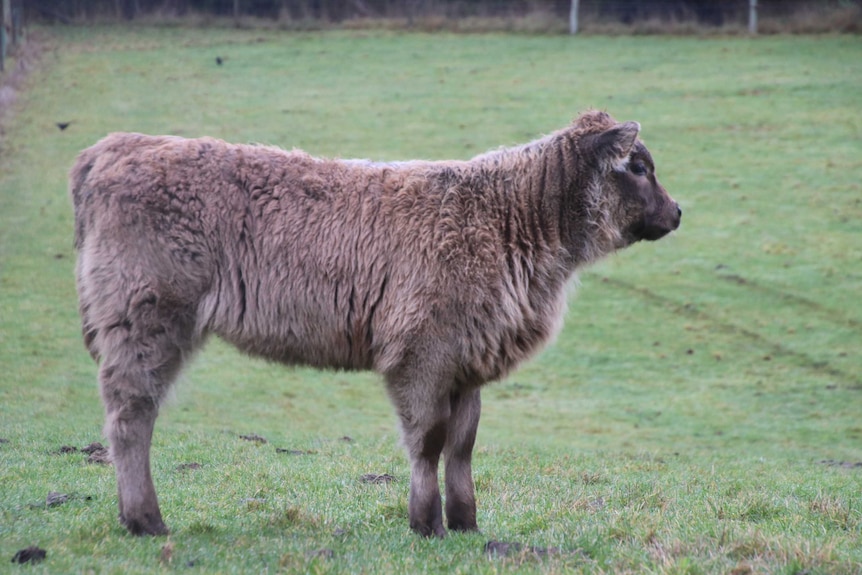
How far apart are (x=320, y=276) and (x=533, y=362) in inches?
514

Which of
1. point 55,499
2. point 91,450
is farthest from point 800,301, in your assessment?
point 55,499

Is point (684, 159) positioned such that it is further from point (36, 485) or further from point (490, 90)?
point (36, 485)

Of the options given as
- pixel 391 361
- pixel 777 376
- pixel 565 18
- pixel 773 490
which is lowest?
pixel 777 376

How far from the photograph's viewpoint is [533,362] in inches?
762

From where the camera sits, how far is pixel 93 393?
1575cm

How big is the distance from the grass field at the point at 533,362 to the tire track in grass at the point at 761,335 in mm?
55

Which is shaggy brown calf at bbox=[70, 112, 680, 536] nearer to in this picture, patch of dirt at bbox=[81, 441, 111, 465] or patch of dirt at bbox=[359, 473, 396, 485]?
patch of dirt at bbox=[359, 473, 396, 485]

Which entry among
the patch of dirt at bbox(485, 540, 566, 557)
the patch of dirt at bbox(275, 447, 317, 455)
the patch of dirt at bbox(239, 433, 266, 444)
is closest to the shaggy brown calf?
the patch of dirt at bbox(485, 540, 566, 557)

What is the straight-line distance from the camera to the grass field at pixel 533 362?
251 inches

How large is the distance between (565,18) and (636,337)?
2422 centimetres

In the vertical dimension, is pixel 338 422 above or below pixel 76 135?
below

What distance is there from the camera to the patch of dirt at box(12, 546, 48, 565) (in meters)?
5.34

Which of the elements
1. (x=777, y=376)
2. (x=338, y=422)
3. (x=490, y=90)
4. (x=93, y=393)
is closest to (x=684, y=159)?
(x=490, y=90)

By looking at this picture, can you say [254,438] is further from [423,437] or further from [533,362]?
[533,362]
